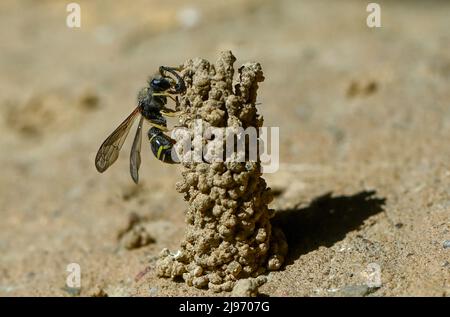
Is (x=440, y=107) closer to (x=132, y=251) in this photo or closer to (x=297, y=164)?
(x=297, y=164)

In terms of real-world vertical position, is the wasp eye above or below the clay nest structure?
above

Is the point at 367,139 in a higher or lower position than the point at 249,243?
higher

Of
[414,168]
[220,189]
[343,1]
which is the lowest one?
[220,189]

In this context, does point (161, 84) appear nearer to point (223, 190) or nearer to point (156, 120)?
point (156, 120)

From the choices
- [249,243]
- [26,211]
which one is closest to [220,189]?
[249,243]

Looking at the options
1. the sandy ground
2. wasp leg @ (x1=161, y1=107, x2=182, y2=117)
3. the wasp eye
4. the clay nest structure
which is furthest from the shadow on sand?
the wasp eye

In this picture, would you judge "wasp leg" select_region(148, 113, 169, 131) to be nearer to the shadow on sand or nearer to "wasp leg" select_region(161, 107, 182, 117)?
"wasp leg" select_region(161, 107, 182, 117)

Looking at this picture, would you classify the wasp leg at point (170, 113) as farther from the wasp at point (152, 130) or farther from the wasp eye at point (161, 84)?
the wasp eye at point (161, 84)
